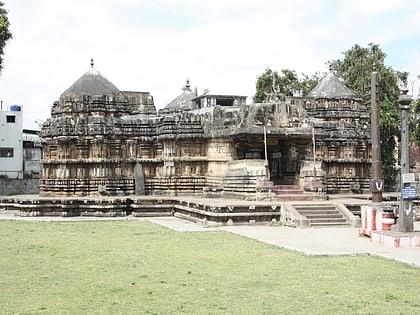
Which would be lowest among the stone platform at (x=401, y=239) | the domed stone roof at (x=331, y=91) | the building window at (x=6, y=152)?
the stone platform at (x=401, y=239)

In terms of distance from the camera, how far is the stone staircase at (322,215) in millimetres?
19469

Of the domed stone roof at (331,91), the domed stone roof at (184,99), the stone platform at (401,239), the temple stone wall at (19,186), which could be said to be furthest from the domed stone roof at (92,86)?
the stone platform at (401,239)

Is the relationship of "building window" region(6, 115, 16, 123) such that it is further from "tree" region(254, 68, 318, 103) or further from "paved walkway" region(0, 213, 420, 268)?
"paved walkway" region(0, 213, 420, 268)

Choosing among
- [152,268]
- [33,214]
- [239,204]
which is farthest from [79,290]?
[33,214]

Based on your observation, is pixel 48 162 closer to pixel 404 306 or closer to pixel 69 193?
pixel 69 193

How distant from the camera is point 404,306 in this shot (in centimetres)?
815

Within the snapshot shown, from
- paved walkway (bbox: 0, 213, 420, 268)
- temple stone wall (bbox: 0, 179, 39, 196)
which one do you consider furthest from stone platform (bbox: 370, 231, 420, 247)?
temple stone wall (bbox: 0, 179, 39, 196)

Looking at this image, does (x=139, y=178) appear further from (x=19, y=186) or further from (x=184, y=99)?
(x=19, y=186)

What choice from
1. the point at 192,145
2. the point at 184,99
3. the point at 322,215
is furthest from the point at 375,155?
the point at 184,99

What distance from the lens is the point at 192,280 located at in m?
10.0

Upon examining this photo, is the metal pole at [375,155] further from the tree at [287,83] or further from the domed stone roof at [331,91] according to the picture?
the tree at [287,83]

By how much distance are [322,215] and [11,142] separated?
3494cm

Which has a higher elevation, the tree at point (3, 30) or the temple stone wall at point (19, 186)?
the tree at point (3, 30)

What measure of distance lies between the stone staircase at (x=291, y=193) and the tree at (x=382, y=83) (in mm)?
13226
